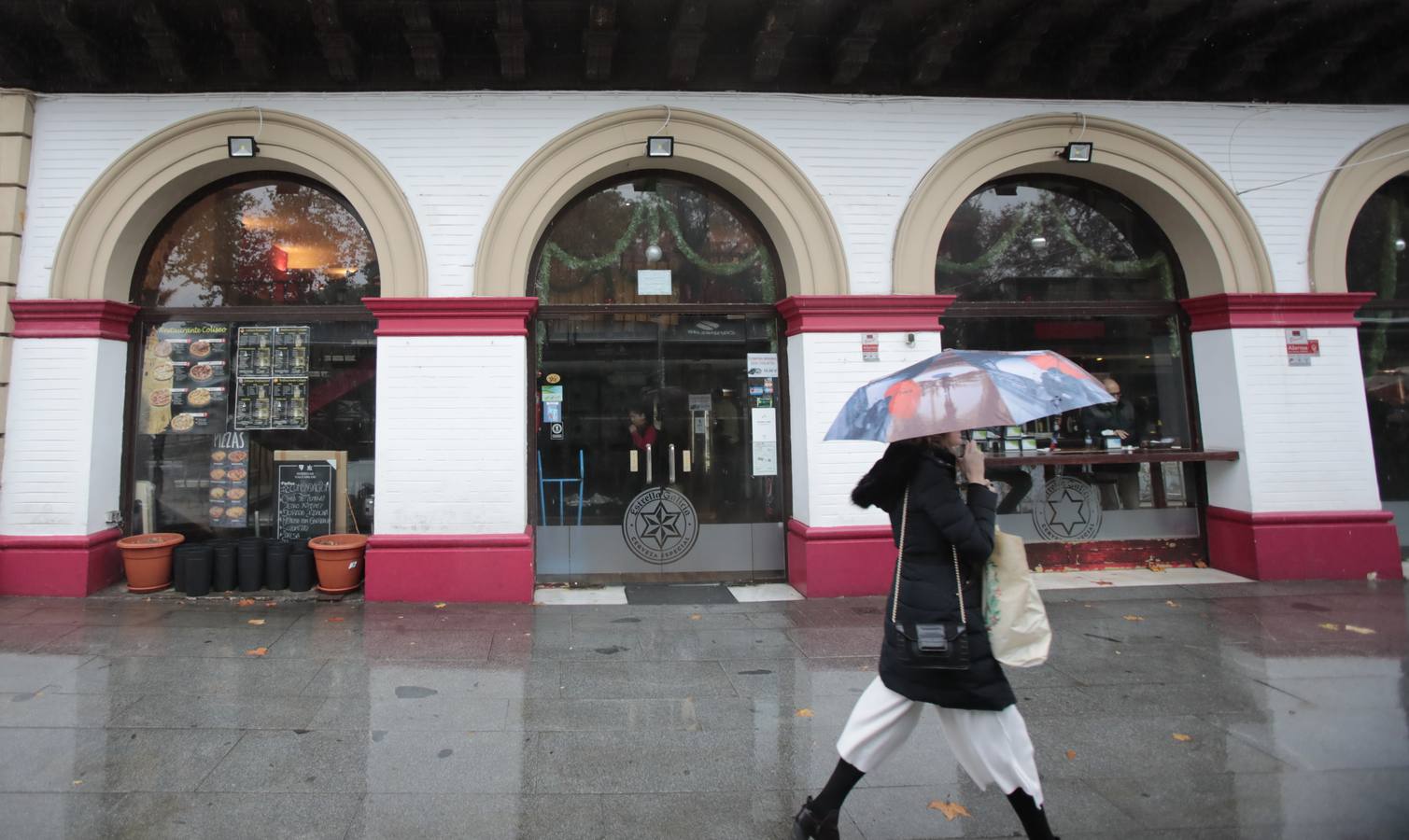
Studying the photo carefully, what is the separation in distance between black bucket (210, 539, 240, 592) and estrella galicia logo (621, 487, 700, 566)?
3.72 meters

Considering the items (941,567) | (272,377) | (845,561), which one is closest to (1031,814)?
(941,567)

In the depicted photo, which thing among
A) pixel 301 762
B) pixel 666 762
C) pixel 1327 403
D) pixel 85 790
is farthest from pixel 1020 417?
pixel 1327 403

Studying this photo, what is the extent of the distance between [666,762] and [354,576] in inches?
171

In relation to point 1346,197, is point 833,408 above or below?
below

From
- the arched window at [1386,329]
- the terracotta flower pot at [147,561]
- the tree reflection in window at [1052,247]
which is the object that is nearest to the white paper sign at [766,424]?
the tree reflection in window at [1052,247]

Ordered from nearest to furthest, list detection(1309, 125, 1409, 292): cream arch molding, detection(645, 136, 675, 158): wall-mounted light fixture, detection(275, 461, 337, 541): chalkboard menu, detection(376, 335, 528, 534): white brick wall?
detection(376, 335, 528, 534): white brick wall, detection(645, 136, 675, 158): wall-mounted light fixture, detection(275, 461, 337, 541): chalkboard menu, detection(1309, 125, 1409, 292): cream arch molding

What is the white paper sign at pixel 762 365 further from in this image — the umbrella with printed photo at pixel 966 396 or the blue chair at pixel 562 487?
the umbrella with printed photo at pixel 966 396

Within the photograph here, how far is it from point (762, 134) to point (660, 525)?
13.7 ft

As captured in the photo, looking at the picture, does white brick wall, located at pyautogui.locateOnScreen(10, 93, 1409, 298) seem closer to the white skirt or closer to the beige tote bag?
the beige tote bag

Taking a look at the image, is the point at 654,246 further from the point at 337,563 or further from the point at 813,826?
the point at 813,826

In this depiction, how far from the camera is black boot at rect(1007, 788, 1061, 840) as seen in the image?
255 centimetres

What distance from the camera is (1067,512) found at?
756 centimetres

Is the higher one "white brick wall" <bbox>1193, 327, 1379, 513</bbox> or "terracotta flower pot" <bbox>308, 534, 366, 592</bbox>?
"white brick wall" <bbox>1193, 327, 1379, 513</bbox>

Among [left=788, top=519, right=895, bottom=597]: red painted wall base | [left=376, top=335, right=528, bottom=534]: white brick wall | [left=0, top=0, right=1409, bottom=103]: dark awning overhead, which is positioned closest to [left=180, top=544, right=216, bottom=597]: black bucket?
[left=376, top=335, right=528, bottom=534]: white brick wall
